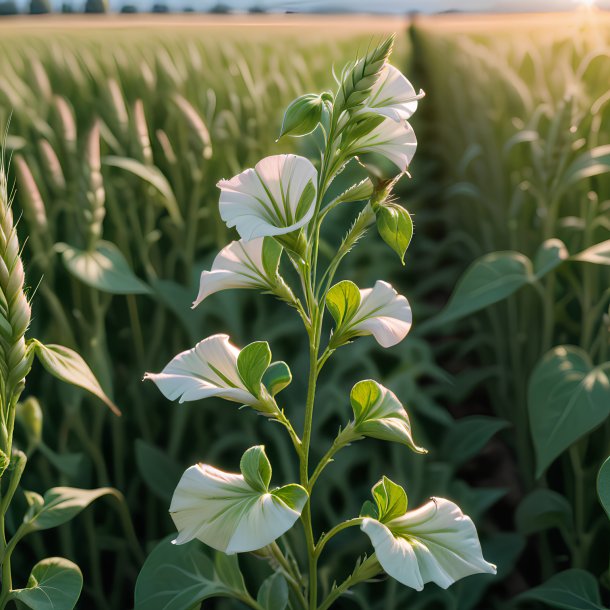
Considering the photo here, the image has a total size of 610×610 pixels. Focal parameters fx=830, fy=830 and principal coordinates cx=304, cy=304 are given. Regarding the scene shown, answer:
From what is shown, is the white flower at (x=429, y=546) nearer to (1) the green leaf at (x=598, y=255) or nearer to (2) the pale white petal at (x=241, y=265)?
(2) the pale white petal at (x=241, y=265)

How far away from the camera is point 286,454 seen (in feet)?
3.38

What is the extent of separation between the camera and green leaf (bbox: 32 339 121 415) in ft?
1.94

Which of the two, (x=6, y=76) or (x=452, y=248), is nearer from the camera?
(x=6, y=76)

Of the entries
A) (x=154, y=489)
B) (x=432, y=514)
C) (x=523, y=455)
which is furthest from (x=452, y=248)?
(x=432, y=514)

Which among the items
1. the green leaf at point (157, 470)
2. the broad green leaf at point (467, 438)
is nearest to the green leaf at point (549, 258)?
the broad green leaf at point (467, 438)

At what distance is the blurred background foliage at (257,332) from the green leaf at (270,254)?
0.39 meters

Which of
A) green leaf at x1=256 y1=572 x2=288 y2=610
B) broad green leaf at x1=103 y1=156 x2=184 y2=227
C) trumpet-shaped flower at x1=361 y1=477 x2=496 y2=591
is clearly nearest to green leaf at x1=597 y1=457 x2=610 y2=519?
trumpet-shaped flower at x1=361 y1=477 x2=496 y2=591

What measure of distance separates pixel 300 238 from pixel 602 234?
798 millimetres

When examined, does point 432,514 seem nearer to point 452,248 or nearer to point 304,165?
point 304,165

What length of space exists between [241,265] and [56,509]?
0.94 feet

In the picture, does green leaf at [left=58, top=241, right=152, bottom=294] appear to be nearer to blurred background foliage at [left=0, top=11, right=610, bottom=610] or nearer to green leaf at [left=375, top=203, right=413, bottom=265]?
blurred background foliage at [left=0, top=11, right=610, bottom=610]

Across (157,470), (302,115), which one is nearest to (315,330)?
(302,115)

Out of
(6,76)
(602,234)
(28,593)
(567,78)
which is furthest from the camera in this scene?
(6,76)

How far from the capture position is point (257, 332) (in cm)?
122
